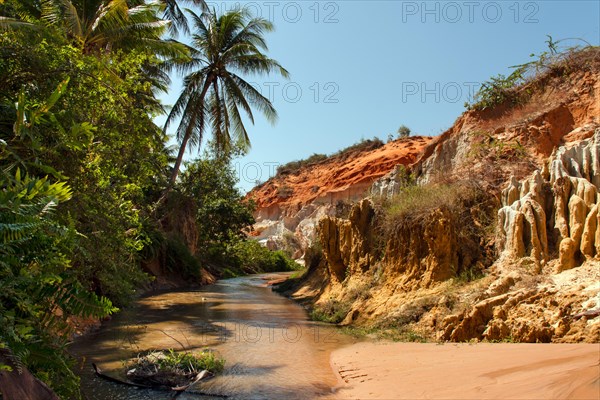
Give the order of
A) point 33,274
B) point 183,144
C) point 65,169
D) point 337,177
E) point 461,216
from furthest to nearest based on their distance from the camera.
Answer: point 337,177, point 183,144, point 461,216, point 65,169, point 33,274

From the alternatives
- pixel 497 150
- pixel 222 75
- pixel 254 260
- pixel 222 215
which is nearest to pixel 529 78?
pixel 497 150

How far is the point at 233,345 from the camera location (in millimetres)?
9336

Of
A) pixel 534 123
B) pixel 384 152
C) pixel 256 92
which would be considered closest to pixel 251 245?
pixel 384 152

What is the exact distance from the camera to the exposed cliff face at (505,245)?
24.2 feet

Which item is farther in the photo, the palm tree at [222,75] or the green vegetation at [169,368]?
the palm tree at [222,75]

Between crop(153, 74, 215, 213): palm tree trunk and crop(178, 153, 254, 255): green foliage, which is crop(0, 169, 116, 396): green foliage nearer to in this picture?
crop(153, 74, 215, 213): palm tree trunk

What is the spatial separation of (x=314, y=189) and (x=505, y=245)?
41299 millimetres

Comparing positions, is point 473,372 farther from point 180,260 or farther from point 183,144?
point 180,260

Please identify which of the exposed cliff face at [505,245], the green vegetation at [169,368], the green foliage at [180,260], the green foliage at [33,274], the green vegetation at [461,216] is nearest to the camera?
the green foliage at [33,274]

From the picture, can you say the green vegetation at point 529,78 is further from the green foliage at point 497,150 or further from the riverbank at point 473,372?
the riverbank at point 473,372

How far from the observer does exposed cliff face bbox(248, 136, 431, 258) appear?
4128 centimetres

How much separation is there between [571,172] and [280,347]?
282 inches

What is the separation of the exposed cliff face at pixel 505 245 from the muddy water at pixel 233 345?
184 centimetres

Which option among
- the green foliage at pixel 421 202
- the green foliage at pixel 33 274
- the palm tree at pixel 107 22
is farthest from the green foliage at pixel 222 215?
the green foliage at pixel 33 274
